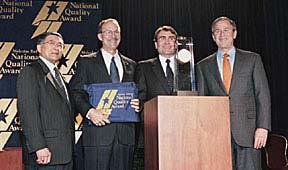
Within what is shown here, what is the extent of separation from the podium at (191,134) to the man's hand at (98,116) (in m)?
0.97

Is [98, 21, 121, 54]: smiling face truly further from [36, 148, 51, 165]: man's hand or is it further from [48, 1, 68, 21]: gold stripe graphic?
[48, 1, 68, 21]: gold stripe graphic

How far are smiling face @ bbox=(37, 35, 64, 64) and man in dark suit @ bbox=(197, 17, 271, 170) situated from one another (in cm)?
110

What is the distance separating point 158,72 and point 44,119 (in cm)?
100

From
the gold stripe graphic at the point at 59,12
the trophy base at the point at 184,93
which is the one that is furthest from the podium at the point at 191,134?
the gold stripe graphic at the point at 59,12

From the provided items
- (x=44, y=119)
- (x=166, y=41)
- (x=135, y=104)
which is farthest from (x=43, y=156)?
(x=166, y=41)

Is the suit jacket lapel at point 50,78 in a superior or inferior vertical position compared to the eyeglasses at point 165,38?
inferior

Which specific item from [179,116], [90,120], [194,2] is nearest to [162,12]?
[194,2]

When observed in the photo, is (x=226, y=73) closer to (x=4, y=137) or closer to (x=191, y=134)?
(x=191, y=134)

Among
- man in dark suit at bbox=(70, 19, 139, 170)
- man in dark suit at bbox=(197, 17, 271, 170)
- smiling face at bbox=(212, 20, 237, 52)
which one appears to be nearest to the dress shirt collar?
man in dark suit at bbox=(70, 19, 139, 170)

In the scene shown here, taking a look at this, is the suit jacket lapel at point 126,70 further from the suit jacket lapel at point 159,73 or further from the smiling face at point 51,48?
the smiling face at point 51,48

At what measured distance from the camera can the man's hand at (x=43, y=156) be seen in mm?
3359

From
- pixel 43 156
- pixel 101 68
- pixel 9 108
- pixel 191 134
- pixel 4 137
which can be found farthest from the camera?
pixel 9 108

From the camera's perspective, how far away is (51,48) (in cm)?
369

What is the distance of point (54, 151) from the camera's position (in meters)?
3.46
